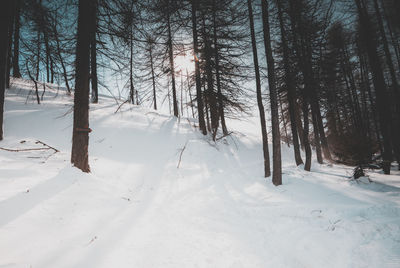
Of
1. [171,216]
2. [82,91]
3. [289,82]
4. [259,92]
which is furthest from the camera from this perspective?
[289,82]

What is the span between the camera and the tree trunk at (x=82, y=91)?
393 cm

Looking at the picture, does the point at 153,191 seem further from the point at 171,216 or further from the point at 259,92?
the point at 259,92

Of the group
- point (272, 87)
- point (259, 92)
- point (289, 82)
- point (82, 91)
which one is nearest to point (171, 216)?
point (82, 91)

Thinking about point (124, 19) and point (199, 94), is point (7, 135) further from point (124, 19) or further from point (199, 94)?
point (199, 94)

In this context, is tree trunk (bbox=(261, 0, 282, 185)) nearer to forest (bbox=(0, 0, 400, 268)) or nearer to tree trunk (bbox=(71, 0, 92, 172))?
forest (bbox=(0, 0, 400, 268))

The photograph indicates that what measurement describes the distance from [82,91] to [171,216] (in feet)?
12.5

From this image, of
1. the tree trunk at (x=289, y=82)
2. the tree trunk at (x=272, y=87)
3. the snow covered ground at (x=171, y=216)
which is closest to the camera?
the snow covered ground at (x=171, y=216)

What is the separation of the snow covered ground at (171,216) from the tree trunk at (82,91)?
381 millimetres

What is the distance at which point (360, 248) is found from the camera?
2.20 m

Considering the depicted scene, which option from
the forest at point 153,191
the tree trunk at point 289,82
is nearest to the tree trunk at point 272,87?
the forest at point 153,191

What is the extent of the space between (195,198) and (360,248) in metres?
3.22

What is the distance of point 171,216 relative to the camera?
332 cm

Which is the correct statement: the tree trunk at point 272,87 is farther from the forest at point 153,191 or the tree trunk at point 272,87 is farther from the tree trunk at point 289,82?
the tree trunk at point 289,82

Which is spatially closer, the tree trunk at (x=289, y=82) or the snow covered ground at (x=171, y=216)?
the snow covered ground at (x=171, y=216)
